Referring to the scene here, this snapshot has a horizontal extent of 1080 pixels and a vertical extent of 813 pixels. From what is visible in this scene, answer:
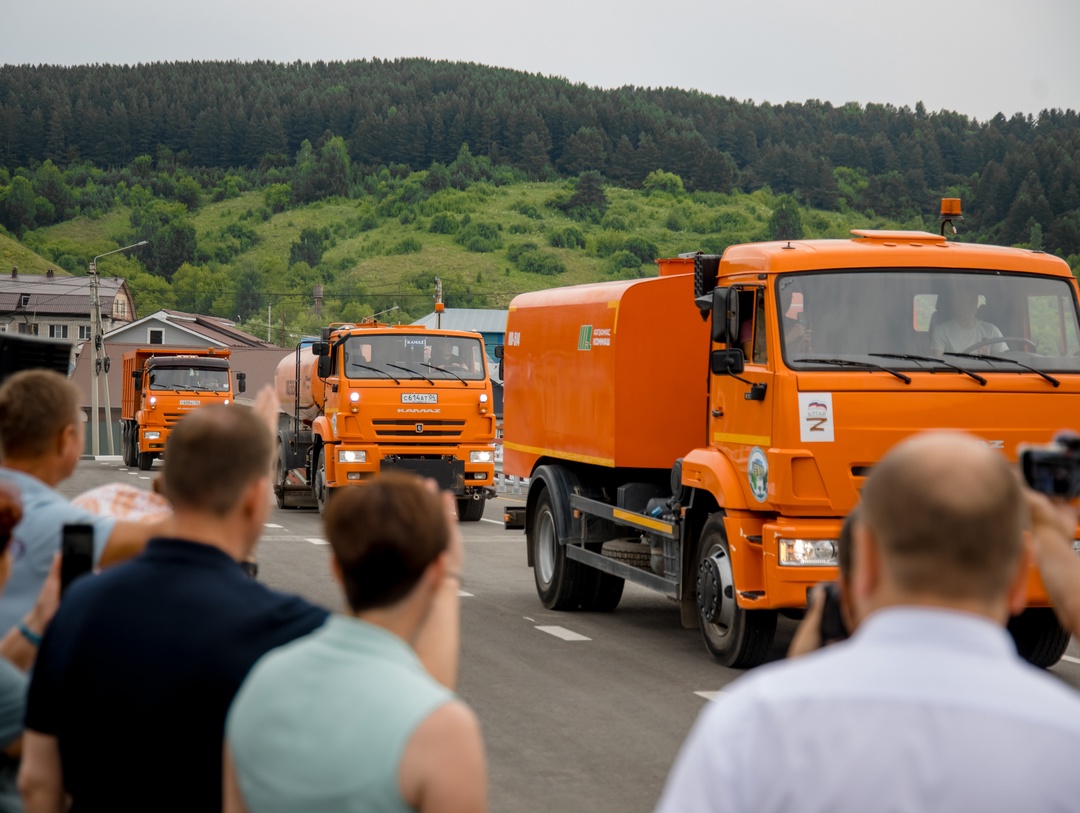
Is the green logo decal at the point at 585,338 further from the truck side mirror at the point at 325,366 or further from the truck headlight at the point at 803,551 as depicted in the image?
the truck side mirror at the point at 325,366

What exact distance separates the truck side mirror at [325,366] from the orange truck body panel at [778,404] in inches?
441

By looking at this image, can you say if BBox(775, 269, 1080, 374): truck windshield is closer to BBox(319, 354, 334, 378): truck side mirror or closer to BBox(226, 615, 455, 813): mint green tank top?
BBox(226, 615, 455, 813): mint green tank top

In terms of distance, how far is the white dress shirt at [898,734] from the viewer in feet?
6.30

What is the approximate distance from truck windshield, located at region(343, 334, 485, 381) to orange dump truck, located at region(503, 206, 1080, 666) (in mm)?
11114

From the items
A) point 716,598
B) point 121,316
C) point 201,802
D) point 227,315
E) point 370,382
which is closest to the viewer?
point 201,802

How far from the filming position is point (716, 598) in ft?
33.4

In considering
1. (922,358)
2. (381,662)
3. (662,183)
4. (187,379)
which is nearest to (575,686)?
(922,358)

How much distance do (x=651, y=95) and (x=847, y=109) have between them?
24739 mm

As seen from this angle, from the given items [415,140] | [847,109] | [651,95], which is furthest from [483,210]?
[847,109]

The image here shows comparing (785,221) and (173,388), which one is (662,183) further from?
(173,388)

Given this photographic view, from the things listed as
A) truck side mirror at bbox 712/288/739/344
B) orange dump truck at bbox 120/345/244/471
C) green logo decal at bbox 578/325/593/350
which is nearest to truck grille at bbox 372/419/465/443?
green logo decal at bbox 578/325/593/350

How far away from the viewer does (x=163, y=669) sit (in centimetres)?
293

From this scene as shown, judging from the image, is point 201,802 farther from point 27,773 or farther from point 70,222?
point 70,222

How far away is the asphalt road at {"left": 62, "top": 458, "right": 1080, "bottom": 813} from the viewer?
23.1 feet
